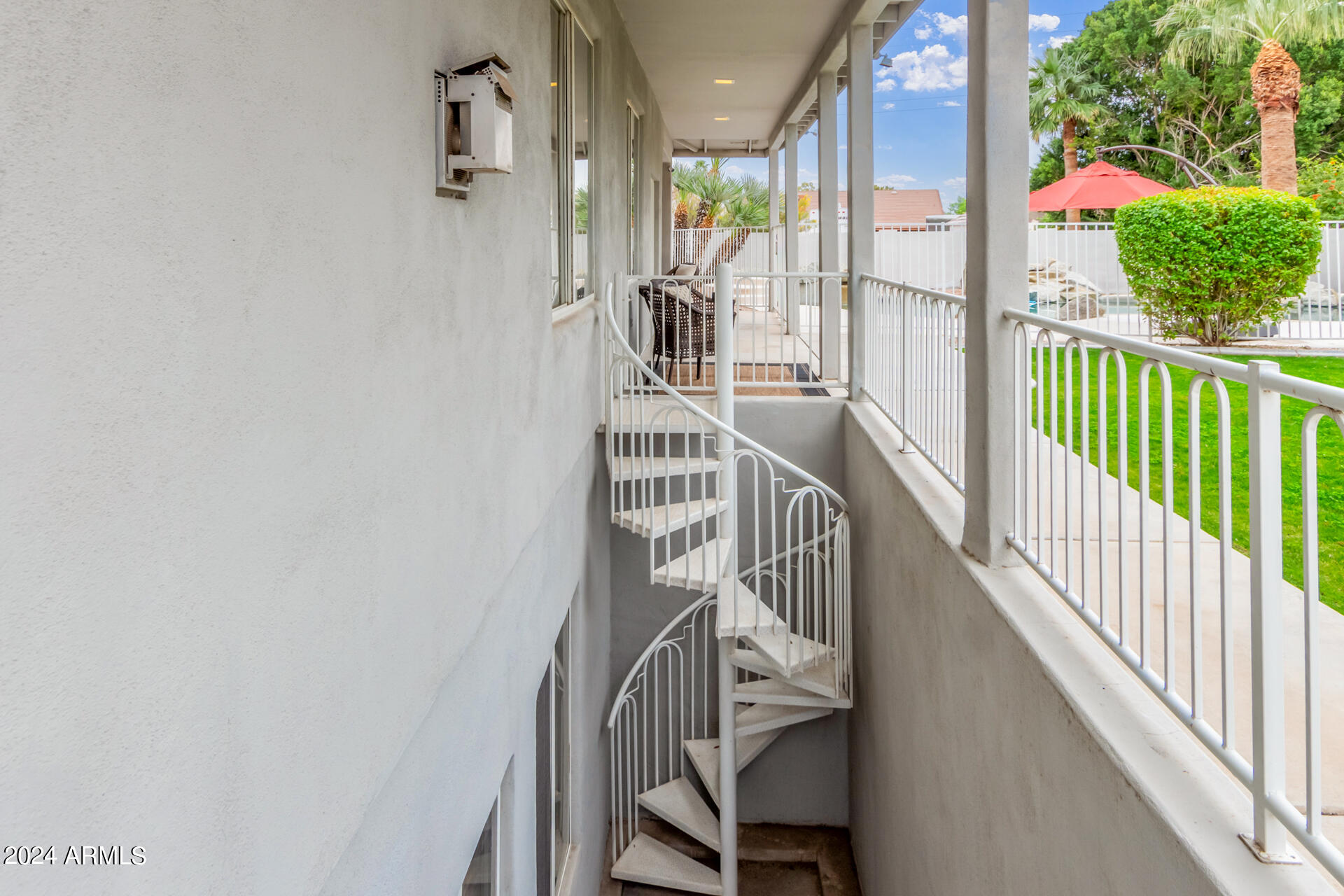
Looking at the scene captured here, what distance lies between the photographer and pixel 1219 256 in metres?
8.56

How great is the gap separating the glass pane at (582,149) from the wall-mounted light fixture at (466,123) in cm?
274

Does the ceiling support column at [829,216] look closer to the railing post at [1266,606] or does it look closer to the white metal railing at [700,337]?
the white metal railing at [700,337]

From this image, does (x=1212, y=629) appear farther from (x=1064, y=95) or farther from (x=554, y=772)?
(x=1064, y=95)

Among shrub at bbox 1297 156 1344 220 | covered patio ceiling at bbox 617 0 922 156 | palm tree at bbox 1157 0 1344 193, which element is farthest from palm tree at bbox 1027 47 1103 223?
covered patio ceiling at bbox 617 0 922 156

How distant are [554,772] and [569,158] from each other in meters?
3.07

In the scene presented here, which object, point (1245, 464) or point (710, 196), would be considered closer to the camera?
point (1245, 464)

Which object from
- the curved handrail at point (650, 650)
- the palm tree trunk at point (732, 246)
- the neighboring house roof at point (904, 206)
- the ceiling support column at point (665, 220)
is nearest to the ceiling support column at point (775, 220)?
the ceiling support column at point (665, 220)

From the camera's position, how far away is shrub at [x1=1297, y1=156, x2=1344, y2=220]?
12906 mm

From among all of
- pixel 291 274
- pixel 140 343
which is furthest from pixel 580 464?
pixel 140 343

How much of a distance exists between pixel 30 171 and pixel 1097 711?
207 cm

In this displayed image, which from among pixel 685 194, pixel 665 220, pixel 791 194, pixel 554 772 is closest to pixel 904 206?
pixel 685 194

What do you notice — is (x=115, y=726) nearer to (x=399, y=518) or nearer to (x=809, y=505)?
(x=399, y=518)

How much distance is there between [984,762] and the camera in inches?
115

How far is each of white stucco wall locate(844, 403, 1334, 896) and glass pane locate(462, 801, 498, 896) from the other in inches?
58.9
